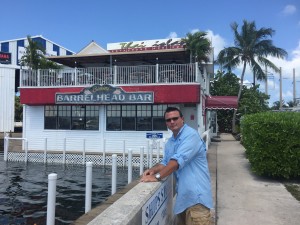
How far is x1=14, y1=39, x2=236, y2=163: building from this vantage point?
66.2 ft

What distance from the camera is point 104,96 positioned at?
20.8m

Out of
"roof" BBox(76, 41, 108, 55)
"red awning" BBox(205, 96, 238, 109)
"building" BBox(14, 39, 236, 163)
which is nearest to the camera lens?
"building" BBox(14, 39, 236, 163)

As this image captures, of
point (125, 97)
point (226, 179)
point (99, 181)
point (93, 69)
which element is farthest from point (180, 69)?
point (226, 179)

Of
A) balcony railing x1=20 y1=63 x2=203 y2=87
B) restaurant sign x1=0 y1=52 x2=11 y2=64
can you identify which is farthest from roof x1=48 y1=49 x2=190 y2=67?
restaurant sign x1=0 y1=52 x2=11 y2=64

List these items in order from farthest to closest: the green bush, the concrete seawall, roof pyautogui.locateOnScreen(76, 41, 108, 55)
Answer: roof pyautogui.locateOnScreen(76, 41, 108, 55), the green bush, the concrete seawall

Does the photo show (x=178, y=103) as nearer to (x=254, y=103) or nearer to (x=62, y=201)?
(x=62, y=201)

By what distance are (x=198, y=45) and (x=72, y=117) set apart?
29.3 feet

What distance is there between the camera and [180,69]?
20547 mm

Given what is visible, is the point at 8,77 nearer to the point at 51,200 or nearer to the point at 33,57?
the point at 33,57

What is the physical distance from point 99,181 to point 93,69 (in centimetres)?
899

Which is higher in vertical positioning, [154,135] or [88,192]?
[154,135]

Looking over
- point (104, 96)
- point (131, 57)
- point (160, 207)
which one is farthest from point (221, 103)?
point (160, 207)

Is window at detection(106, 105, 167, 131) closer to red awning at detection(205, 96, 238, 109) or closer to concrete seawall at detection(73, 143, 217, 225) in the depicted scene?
red awning at detection(205, 96, 238, 109)

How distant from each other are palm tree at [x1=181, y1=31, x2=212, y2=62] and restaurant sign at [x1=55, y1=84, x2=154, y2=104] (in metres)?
4.45
